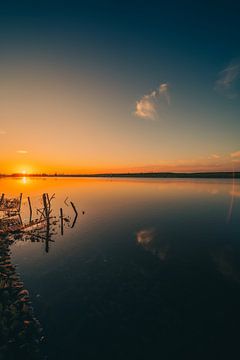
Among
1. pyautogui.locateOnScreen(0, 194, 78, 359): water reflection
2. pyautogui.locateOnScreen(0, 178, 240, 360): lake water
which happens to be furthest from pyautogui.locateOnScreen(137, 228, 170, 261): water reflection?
pyautogui.locateOnScreen(0, 194, 78, 359): water reflection

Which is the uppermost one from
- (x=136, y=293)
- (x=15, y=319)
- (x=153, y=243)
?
(x=15, y=319)

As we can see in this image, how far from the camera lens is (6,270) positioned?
52.6 ft

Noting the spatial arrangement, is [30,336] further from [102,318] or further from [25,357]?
[102,318]

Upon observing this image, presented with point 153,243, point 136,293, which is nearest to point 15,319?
point 136,293

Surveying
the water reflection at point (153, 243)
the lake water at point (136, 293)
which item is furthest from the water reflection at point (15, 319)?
the water reflection at point (153, 243)

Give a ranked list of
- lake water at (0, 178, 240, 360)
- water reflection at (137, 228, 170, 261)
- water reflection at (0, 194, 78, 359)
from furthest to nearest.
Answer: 1. water reflection at (137, 228, 170, 261)
2. lake water at (0, 178, 240, 360)
3. water reflection at (0, 194, 78, 359)

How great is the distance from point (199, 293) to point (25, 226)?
84.9 feet

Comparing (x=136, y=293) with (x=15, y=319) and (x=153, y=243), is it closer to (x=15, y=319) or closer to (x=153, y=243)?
(x=15, y=319)

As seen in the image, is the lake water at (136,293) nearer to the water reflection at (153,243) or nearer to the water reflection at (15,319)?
the water reflection at (153,243)

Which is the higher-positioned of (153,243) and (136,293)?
(136,293)

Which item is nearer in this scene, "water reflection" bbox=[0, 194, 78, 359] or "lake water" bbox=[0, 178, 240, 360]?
"water reflection" bbox=[0, 194, 78, 359]

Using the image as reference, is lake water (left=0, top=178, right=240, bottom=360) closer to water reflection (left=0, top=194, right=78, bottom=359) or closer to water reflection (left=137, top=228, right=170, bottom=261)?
water reflection (left=137, top=228, right=170, bottom=261)

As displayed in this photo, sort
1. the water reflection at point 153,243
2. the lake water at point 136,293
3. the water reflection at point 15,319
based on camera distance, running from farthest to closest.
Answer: the water reflection at point 153,243 < the lake water at point 136,293 < the water reflection at point 15,319

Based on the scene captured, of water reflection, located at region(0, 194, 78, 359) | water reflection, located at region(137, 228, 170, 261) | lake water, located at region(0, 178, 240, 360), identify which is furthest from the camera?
water reflection, located at region(137, 228, 170, 261)
